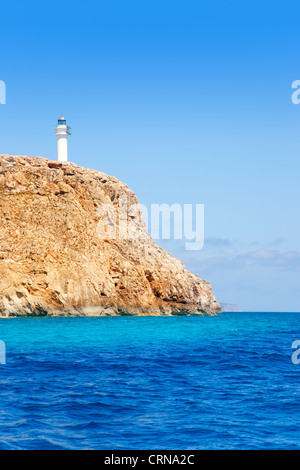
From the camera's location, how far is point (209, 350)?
29.6 metres

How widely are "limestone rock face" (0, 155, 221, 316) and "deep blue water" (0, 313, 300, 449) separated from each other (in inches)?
1776

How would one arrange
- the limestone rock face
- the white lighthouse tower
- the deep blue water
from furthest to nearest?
the white lighthouse tower < the limestone rock face < the deep blue water

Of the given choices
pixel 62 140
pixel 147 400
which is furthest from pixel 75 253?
pixel 147 400

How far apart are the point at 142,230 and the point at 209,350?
6468cm

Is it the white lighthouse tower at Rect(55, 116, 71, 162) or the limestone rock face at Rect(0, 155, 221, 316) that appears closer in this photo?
the limestone rock face at Rect(0, 155, 221, 316)

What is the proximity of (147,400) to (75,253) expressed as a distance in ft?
208

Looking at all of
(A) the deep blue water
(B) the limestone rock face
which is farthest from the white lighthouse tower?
(A) the deep blue water

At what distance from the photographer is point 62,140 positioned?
94250 millimetres

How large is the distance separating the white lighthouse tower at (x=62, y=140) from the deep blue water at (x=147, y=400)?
228 feet

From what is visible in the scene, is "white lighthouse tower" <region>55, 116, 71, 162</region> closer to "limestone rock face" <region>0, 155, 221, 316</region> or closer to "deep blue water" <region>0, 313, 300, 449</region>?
"limestone rock face" <region>0, 155, 221, 316</region>

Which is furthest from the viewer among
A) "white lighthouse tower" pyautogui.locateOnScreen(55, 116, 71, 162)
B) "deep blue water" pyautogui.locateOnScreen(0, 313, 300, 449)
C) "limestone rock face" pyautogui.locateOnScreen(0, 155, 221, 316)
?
"white lighthouse tower" pyautogui.locateOnScreen(55, 116, 71, 162)

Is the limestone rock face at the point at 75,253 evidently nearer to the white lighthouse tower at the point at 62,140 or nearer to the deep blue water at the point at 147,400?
the white lighthouse tower at the point at 62,140

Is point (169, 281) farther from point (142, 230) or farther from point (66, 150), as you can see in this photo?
point (66, 150)

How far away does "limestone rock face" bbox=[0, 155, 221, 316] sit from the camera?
2842 inches
